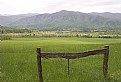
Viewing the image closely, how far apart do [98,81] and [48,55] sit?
355 centimetres

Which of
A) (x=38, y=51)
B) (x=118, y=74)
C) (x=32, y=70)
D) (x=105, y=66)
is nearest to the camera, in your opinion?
(x=38, y=51)

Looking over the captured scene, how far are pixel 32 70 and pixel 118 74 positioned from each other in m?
6.48

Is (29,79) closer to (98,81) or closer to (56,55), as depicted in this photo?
(56,55)

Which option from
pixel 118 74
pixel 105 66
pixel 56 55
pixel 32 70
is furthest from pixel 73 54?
pixel 32 70

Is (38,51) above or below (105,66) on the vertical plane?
above

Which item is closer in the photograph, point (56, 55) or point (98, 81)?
point (56, 55)

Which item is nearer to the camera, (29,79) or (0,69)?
(29,79)

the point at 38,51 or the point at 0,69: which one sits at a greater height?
the point at 38,51

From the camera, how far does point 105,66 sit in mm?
17688

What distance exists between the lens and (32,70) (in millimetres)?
21000

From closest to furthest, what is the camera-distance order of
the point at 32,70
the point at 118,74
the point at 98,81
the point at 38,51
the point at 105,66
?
the point at 38,51
the point at 98,81
the point at 105,66
the point at 118,74
the point at 32,70

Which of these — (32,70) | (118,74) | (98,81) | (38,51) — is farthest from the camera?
(32,70)

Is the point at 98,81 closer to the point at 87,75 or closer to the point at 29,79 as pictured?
the point at 87,75

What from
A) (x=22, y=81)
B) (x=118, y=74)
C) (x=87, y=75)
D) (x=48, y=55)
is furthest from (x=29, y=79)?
(x=118, y=74)
